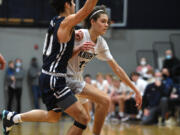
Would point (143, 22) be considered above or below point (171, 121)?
above

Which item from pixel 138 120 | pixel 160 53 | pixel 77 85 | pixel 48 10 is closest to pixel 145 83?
pixel 138 120

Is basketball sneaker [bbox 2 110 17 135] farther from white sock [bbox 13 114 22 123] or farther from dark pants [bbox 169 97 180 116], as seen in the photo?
dark pants [bbox 169 97 180 116]

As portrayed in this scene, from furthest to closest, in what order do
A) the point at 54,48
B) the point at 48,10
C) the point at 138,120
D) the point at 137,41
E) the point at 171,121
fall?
the point at 137,41 < the point at 48,10 < the point at 138,120 < the point at 171,121 < the point at 54,48

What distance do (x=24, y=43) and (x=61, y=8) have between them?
34.3 ft

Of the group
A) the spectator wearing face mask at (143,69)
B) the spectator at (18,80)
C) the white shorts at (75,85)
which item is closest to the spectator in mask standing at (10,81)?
the spectator at (18,80)

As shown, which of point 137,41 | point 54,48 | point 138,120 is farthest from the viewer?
point 137,41

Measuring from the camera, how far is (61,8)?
13.7 ft

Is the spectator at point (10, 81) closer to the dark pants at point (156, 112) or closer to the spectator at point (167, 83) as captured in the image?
the dark pants at point (156, 112)

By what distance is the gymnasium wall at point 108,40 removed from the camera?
14.2 meters

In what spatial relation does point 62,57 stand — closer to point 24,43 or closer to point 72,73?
point 72,73

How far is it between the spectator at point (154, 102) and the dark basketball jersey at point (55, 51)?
262 inches

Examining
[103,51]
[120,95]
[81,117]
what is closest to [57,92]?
[81,117]

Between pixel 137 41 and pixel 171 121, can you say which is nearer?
pixel 171 121

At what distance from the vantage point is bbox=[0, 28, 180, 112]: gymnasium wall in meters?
14.2
